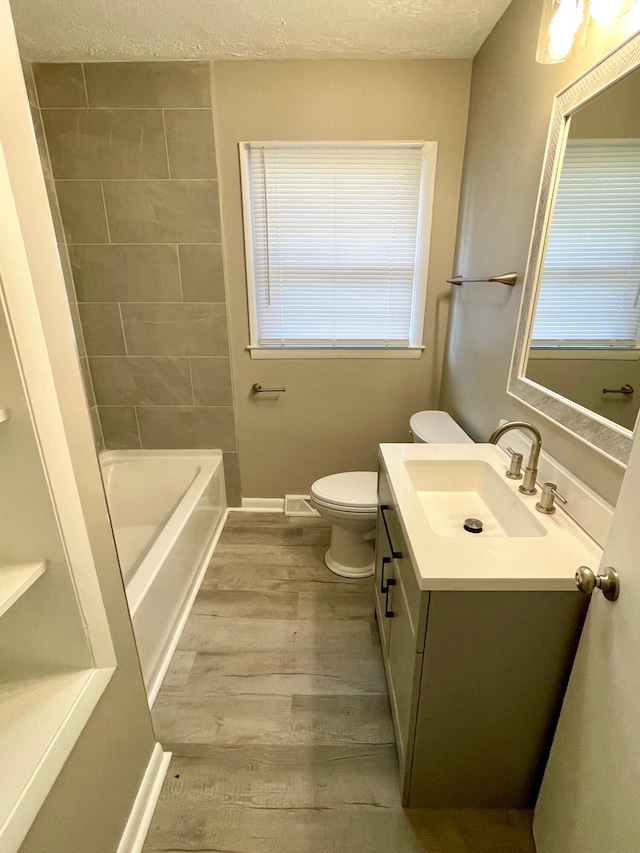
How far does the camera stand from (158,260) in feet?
7.11

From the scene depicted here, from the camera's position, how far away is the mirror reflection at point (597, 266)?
0.94 m

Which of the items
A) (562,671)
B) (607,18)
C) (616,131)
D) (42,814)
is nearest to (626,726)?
(562,671)

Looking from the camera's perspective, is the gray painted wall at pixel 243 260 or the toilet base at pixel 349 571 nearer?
the gray painted wall at pixel 243 260

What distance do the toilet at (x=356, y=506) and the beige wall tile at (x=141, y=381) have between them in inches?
40.4

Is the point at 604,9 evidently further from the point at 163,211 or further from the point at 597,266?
the point at 163,211

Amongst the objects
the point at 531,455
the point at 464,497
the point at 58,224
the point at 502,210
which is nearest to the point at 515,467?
the point at 531,455

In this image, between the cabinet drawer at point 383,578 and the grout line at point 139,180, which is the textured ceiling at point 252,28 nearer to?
the grout line at point 139,180

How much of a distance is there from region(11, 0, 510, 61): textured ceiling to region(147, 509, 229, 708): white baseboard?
93.5 inches

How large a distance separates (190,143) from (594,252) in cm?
189

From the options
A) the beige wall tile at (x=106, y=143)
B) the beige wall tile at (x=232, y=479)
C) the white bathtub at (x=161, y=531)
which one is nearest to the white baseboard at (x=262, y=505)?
the beige wall tile at (x=232, y=479)

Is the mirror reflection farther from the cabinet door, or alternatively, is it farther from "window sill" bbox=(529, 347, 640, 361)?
the cabinet door

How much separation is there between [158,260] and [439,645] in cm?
219

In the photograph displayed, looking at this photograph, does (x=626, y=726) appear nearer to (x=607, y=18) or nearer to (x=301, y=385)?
(x=607, y=18)

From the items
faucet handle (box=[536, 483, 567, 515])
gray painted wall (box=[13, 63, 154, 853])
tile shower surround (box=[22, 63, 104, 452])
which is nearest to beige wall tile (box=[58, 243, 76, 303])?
tile shower surround (box=[22, 63, 104, 452])
